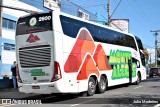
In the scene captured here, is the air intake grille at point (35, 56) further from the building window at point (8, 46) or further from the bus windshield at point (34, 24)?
the building window at point (8, 46)

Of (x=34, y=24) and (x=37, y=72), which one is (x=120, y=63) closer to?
(x=37, y=72)

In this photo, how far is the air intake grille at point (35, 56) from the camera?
1453 centimetres

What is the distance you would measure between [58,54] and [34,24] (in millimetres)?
1889

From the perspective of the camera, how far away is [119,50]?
2086 cm

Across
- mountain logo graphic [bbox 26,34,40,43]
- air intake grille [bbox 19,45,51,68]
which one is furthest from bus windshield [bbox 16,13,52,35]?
air intake grille [bbox 19,45,51,68]

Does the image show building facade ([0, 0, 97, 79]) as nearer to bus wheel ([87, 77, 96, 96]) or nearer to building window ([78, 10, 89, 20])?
building window ([78, 10, 89, 20])

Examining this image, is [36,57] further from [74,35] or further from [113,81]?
[113,81]

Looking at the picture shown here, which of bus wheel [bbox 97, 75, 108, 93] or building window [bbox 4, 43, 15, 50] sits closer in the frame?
bus wheel [bbox 97, 75, 108, 93]

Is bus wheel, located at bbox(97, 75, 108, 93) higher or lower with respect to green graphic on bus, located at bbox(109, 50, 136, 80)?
lower

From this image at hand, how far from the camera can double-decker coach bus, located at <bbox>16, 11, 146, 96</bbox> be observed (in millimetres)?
14352

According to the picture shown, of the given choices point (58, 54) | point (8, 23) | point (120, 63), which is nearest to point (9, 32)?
point (8, 23)

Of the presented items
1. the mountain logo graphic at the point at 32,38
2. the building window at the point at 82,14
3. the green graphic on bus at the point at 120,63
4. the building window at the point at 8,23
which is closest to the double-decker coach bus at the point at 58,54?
the mountain logo graphic at the point at 32,38

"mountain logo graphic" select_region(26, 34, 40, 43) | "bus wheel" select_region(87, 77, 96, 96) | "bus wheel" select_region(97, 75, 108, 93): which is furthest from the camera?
"bus wheel" select_region(97, 75, 108, 93)

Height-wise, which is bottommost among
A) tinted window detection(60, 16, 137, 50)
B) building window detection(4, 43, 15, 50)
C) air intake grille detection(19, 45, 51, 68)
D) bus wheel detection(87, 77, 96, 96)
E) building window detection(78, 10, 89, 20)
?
bus wheel detection(87, 77, 96, 96)
